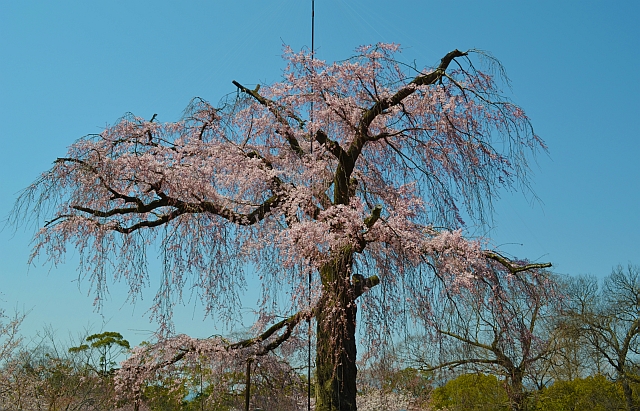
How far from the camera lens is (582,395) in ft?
44.3

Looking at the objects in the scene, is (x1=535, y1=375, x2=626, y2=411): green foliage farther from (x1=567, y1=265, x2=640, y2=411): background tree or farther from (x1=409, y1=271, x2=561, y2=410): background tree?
(x1=409, y1=271, x2=561, y2=410): background tree

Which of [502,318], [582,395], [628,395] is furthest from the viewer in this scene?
[582,395]

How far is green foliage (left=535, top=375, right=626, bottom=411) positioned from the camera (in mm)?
13195

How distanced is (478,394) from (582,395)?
7.68ft

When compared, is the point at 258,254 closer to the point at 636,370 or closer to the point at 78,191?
the point at 78,191

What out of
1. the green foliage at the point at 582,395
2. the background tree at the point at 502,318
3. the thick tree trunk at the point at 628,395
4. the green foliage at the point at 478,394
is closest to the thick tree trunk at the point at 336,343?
the background tree at the point at 502,318

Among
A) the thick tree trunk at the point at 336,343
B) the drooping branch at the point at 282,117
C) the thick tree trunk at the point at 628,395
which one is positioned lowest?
the thick tree trunk at the point at 336,343

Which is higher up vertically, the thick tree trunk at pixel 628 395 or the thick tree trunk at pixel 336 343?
the thick tree trunk at pixel 628 395

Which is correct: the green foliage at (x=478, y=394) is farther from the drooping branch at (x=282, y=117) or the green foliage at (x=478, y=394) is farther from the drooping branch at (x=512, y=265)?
the drooping branch at (x=282, y=117)

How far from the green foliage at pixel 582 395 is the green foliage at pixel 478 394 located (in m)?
0.90

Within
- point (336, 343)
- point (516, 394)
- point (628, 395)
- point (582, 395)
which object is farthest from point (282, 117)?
point (582, 395)

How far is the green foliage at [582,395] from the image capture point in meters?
13.2

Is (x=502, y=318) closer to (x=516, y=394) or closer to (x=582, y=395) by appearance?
(x=516, y=394)

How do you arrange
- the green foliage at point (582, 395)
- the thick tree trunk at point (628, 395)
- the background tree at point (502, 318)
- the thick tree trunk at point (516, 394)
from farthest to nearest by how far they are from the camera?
the green foliage at point (582, 395) → the thick tree trunk at point (628, 395) → the thick tree trunk at point (516, 394) → the background tree at point (502, 318)
